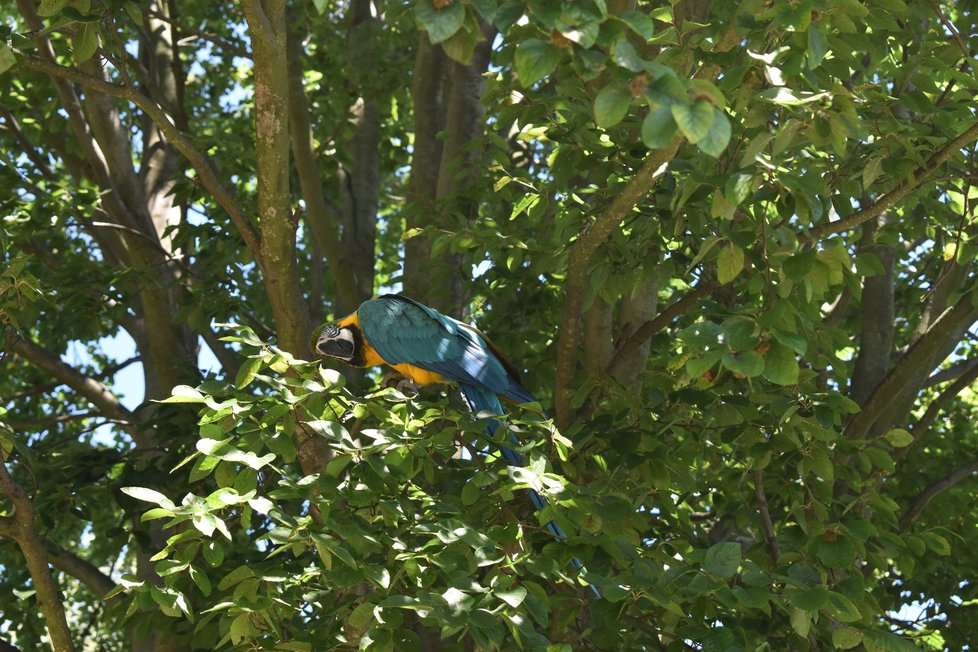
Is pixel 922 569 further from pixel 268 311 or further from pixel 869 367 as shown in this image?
pixel 268 311

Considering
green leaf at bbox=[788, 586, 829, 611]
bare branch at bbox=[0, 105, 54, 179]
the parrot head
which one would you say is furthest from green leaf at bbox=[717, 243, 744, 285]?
bare branch at bbox=[0, 105, 54, 179]

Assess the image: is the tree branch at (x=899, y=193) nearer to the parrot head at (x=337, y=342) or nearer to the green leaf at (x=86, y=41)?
the parrot head at (x=337, y=342)

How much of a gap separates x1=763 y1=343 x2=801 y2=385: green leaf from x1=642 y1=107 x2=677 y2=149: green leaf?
84 centimetres

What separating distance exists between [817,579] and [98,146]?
5039 mm

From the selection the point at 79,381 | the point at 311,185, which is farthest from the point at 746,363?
the point at 79,381

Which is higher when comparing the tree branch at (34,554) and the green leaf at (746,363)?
the tree branch at (34,554)

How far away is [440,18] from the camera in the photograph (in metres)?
2.35

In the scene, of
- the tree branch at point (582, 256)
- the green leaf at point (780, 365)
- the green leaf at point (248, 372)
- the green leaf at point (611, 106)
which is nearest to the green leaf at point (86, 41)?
the green leaf at point (248, 372)

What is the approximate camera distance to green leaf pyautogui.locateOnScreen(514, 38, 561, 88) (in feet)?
7.91

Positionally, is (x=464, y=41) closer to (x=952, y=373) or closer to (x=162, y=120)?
(x=162, y=120)

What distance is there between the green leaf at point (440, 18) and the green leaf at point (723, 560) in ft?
5.97

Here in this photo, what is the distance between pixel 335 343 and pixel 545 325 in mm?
1272

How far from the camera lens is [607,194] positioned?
4668mm

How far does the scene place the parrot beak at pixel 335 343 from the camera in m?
5.24
